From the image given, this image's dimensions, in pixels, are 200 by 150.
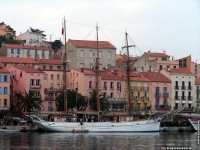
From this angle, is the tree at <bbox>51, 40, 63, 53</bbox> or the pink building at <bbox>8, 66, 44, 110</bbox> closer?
the pink building at <bbox>8, 66, 44, 110</bbox>

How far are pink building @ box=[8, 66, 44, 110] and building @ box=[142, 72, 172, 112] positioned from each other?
23.7 m

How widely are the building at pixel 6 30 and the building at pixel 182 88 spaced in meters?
54.3

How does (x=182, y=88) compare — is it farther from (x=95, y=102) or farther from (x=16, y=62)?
(x=16, y=62)

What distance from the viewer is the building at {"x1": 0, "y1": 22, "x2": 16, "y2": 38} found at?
166 metres

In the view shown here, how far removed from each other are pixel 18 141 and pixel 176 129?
136 ft

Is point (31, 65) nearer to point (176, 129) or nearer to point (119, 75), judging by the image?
point (119, 75)

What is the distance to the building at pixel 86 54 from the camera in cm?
13525

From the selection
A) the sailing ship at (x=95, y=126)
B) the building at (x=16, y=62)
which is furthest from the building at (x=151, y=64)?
the sailing ship at (x=95, y=126)

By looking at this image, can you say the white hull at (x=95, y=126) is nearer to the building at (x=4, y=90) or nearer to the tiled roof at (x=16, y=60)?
the building at (x=4, y=90)

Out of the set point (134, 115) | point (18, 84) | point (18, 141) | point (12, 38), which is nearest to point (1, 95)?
point (18, 84)

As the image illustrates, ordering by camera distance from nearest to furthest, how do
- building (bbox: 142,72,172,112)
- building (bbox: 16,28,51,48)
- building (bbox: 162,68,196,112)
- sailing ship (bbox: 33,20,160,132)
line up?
sailing ship (bbox: 33,20,160,132) → building (bbox: 142,72,172,112) → building (bbox: 162,68,196,112) → building (bbox: 16,28,51,48)

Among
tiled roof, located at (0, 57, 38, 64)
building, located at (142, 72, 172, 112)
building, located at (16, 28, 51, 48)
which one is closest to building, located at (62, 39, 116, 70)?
tiled roof, located at (0, 57, 38, 64)

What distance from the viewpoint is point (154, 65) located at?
465 ft

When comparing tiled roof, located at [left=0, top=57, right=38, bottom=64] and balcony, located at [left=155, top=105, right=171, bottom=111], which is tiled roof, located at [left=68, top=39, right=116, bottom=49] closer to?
tiled roof, located at [left=0, top=57, right=38, bottom=64]
